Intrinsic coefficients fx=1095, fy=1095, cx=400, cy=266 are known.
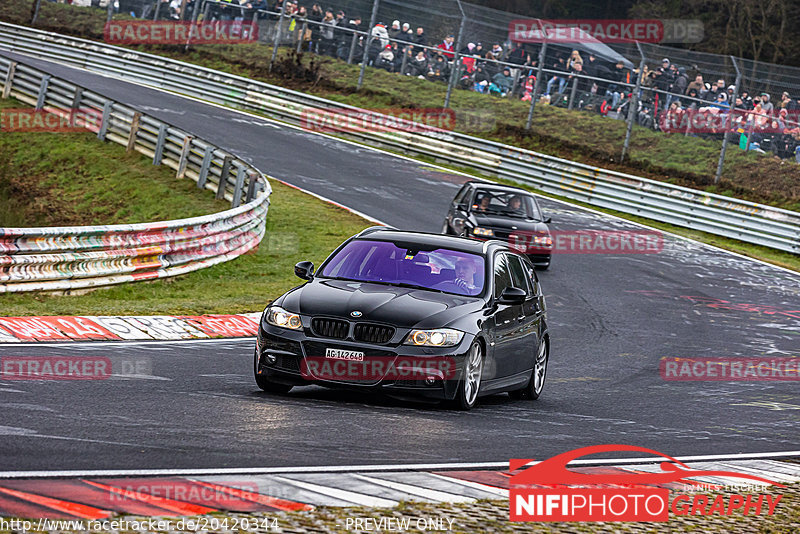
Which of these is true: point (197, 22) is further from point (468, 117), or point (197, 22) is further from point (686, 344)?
point (686, 344)

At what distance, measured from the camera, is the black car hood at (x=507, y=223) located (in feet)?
69.5

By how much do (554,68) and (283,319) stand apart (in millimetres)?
26069

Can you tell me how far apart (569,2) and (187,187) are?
45.4m

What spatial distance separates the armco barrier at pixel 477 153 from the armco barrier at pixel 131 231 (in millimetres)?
9904

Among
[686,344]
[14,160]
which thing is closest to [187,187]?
[14,160]

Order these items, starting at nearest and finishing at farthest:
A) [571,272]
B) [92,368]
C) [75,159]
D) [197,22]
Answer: [92,368] < [571,272] < [75,159] < [197,22]

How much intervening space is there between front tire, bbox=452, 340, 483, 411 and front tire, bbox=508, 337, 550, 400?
4.45ft

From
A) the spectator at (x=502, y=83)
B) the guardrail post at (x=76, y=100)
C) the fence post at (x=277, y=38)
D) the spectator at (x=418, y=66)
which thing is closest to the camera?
the guardrail post at (x=76, y=100)

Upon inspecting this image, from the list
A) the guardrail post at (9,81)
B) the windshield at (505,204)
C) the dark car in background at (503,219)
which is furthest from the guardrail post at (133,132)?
the windshield at (505,204)

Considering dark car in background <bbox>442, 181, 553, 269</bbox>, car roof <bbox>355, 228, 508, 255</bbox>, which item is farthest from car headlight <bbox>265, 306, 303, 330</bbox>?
dark car in background <bbox>442, 181, 553, 269</bbox>

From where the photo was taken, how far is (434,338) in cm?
882

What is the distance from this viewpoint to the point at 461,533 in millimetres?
5273

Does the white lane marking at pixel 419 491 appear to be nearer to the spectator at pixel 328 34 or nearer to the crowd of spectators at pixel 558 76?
the crowd of spectators at pixel 558 76

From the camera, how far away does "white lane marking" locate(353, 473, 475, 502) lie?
6016mm
